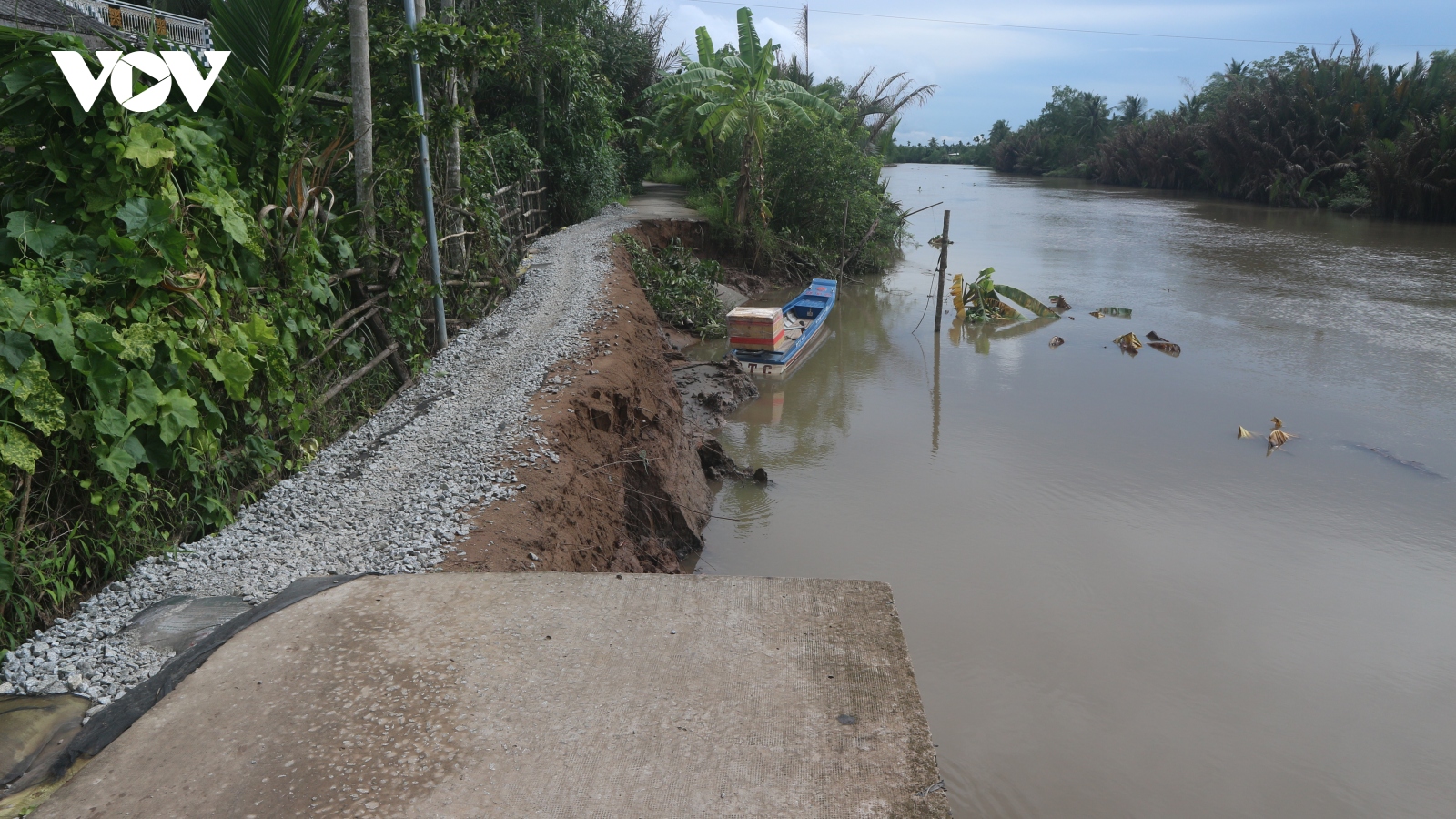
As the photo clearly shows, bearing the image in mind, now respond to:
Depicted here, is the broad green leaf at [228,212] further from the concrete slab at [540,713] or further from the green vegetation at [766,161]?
the green vegetation at [766,161]

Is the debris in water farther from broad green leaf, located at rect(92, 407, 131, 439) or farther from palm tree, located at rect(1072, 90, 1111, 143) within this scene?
palm tree, located at rect(1072, 90, 1111, 143)

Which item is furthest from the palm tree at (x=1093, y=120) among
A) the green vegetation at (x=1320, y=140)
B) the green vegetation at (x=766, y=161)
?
the green vegetation at (x=766, y=161)

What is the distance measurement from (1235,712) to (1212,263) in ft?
71.4

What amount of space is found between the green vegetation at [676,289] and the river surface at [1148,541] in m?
2.11

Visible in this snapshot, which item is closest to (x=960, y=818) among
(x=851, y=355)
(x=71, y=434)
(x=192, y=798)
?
(x=192, y=798)

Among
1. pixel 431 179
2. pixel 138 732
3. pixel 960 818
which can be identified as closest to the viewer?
pixel 138 732

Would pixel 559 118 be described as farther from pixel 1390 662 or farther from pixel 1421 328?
pixel 1421 328

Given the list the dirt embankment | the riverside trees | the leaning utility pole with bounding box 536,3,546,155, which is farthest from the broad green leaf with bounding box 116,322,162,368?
the riverside trees

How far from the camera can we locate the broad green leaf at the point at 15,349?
3529 millimetres

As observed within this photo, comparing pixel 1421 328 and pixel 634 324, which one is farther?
pixel 1421 328

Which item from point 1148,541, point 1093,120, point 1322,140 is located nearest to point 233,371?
point 1148,541

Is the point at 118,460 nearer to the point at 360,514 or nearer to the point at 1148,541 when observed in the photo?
the point at 360,514

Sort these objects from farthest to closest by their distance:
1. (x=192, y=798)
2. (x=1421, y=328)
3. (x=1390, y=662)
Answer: (x=1421, y=328) → (x=1390, y=662) → (x=192, y=798)

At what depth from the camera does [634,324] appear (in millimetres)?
9555
